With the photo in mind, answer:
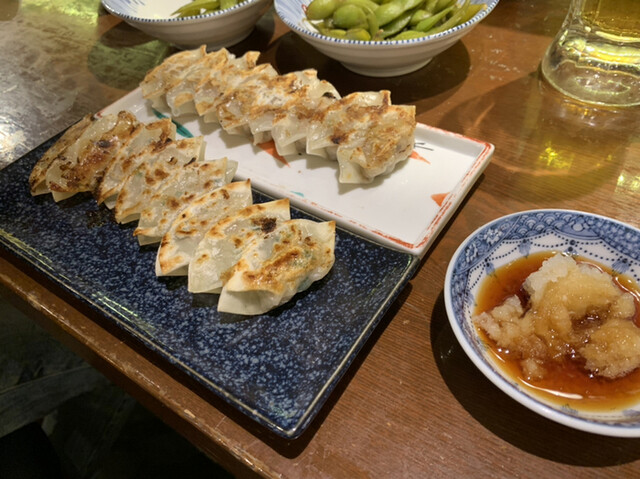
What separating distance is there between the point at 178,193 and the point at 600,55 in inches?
74.2

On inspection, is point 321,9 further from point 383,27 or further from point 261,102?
point 261,102

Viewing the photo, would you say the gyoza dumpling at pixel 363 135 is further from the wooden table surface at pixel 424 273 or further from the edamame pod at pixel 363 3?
the edamame pod at pixel 363 3

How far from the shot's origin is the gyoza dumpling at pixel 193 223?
1.52 m

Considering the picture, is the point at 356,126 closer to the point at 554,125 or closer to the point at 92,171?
the point at 554,125

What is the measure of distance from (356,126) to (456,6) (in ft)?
3.06

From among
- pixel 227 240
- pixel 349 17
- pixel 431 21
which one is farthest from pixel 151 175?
pixel 431 21

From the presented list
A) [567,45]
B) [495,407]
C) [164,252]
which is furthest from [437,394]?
[567,45]

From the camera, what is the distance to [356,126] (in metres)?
1.84

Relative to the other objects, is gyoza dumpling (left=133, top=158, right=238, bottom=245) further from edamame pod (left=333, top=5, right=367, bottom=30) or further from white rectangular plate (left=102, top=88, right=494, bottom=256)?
Result: edamame pod (left=333, top=5, right=367, bottom=30)

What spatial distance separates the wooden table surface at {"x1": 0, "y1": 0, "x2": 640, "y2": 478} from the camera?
3.74 feet

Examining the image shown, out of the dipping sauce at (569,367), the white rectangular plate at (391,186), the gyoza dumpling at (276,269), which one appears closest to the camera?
the dipping sauce at (569,367)

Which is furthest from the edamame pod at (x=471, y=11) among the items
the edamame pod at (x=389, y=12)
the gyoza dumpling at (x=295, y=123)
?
the gyoza dumpling at (x=295, y=123)

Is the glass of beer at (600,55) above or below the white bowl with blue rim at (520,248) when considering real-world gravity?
above

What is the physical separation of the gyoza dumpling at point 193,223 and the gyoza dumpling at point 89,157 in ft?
1.68
